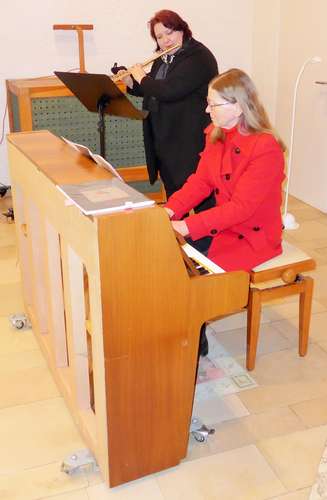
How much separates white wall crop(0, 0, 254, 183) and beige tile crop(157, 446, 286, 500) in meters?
3.27

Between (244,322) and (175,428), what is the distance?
1.04 metres

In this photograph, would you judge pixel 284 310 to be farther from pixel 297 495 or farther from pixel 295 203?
pixel 295 203

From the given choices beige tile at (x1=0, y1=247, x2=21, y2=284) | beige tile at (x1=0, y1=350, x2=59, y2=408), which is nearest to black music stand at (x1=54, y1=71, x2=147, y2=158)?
beige tile at (x1=0, y1=247, x2=21, y2=284)

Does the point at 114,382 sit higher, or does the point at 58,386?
the point at 114,382

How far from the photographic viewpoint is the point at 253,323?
2289 millimetres

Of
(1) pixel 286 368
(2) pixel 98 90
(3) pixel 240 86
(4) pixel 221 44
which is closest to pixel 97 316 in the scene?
(3) pixel 240 86

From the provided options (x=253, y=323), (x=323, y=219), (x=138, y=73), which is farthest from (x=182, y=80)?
(x=323, y=219)

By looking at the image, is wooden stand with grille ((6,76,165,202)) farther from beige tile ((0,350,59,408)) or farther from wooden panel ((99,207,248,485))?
wooden panel ((99,207,248,485))

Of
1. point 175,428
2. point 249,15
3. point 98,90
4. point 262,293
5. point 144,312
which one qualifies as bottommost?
point 175,428

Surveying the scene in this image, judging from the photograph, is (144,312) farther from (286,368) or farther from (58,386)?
(286,368)

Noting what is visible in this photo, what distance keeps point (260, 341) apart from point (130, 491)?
1040 mm

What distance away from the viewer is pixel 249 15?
4691 mm

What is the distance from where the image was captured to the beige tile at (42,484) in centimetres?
176

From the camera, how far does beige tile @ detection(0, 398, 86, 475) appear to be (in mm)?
1911
